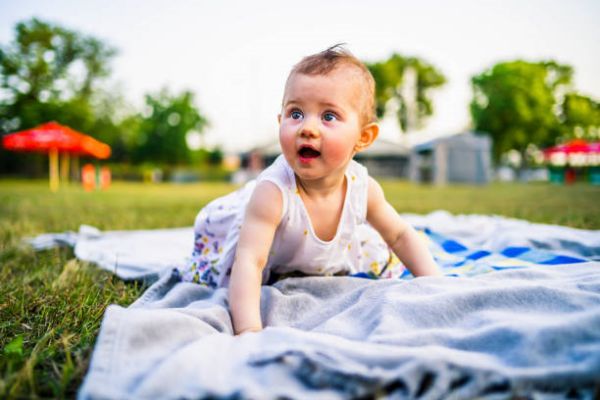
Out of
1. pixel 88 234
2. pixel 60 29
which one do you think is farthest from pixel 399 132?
pixel 88 234

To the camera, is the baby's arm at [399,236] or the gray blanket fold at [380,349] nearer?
the gray blanket fold at [380,349]

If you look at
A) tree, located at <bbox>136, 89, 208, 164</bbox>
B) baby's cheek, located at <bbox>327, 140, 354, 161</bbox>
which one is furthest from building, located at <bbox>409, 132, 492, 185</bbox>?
tree, located at <bbox>136, 89, 208, 164</bbox>

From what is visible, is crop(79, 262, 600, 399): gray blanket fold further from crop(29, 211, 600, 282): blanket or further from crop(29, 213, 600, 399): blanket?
crop(29, 211, 600, 282): blanket

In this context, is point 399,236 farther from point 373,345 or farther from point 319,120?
point 373,345

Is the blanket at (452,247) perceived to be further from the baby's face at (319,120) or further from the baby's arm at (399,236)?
the baby's face at (319,120)

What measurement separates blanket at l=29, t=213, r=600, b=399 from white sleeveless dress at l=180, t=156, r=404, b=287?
0.21 metres

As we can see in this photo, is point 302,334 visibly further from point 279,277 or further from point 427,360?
point 279,277

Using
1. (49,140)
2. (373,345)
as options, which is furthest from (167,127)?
(373,345)

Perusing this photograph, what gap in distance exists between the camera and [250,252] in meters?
1.29

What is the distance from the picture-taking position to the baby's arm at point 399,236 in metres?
1.61

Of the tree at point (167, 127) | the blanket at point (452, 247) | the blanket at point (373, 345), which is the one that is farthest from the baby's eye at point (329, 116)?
the tree at point (167, 127)

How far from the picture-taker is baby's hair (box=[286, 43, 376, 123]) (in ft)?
4.23

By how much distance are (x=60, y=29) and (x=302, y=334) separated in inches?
1122

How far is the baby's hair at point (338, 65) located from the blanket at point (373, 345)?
612mm
